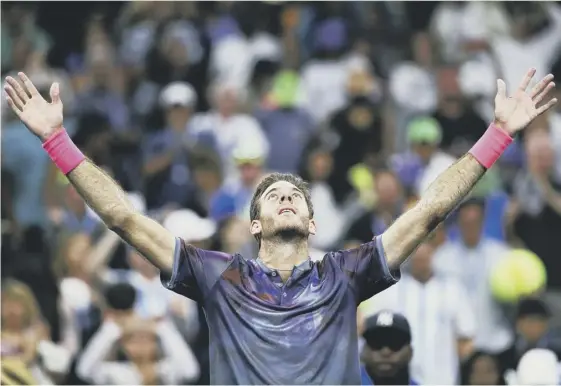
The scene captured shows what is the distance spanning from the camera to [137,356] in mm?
11430

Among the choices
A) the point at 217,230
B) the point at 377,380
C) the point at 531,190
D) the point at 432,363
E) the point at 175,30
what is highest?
the point at 175,30

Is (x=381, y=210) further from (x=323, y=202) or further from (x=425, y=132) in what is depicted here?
(x=425, y=132)

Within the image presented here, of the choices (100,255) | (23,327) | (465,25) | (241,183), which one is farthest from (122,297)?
(465,25)

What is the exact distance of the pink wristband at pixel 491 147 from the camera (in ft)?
24.7

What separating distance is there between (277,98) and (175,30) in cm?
177

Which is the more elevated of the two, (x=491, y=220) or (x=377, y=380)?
(x=491, y=220)

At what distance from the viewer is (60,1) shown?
60.0ft

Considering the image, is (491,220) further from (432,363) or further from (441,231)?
(432,363)

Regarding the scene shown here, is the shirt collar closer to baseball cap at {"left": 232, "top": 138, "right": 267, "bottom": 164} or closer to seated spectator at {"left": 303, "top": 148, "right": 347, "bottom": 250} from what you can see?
seated spectator at {"left": 303, "top": 148, "right": 347, "bottom": 250}

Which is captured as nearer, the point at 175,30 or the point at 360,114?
the point at 360,114

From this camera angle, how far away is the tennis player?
23.3ft

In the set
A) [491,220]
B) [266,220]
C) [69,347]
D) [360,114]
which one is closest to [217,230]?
[69,347]

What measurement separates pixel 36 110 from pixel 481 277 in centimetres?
596

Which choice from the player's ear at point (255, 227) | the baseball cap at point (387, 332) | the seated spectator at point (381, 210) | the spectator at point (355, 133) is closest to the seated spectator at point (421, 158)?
the spectator at point (355, 133)
